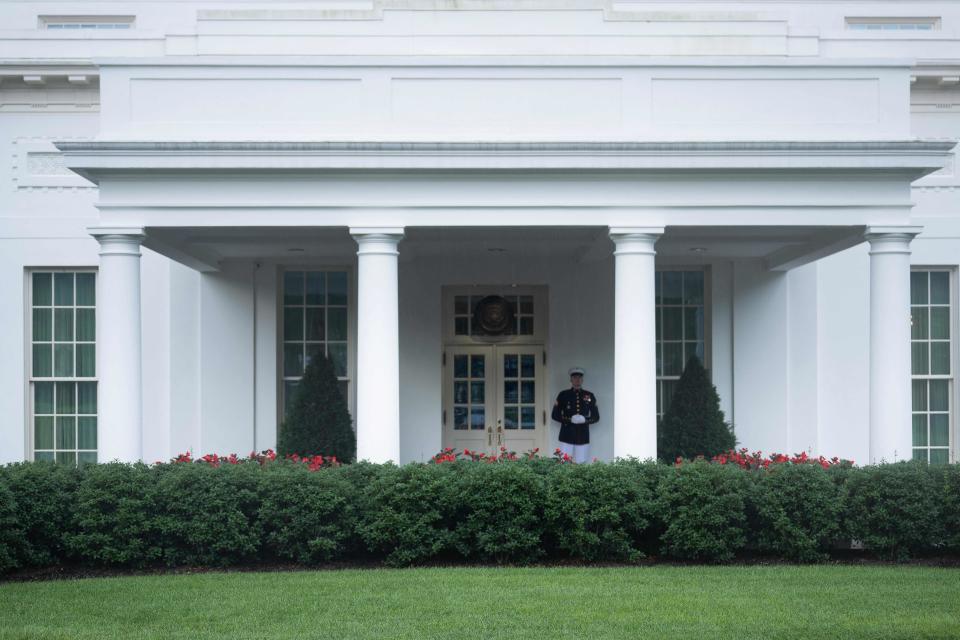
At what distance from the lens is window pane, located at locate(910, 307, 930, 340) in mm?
16438

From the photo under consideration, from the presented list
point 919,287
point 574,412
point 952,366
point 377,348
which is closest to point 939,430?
point 952,366

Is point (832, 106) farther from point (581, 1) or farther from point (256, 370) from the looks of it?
point (256, 370)

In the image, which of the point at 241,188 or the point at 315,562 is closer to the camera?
the point at 315,562

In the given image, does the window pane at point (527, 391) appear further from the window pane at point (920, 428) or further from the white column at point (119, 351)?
the white column at point (119, 351)

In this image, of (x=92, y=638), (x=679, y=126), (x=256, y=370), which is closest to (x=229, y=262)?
(x=256, y=370)

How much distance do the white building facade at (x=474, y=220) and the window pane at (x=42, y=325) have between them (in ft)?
0.20

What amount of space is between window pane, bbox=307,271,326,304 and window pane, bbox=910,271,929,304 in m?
9.61

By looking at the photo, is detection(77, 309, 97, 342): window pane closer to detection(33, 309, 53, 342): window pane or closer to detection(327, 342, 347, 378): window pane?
detection(33, 309, 53, 342): window pane

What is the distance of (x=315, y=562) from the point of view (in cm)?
1040

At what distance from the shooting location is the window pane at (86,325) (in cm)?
1638

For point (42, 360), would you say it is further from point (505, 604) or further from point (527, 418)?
point (505, 604)

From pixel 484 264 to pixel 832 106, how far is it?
6.12 meters

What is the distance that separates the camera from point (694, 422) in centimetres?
1524

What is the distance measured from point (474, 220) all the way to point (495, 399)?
205 inches
